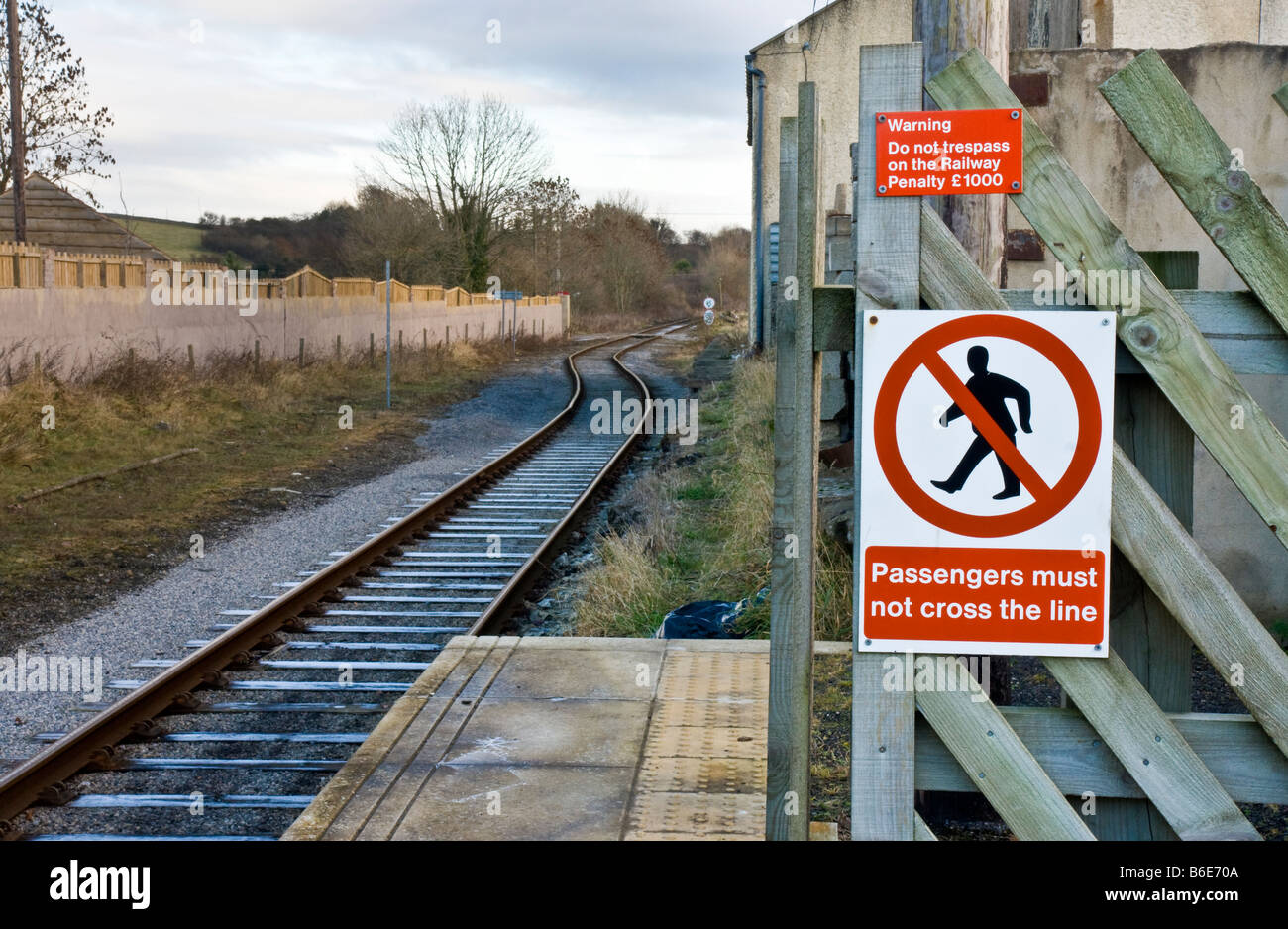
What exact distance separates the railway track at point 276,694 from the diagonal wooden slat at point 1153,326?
3.64 metres

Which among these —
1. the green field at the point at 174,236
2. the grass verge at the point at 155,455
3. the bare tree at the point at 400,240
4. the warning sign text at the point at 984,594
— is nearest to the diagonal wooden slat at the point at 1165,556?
the warning sign text at the point at 984,594

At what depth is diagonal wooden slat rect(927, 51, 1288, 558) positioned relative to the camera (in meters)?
2.58

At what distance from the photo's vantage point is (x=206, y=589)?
9.05m

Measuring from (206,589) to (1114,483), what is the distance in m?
7.66

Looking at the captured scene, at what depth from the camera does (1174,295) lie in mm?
2676

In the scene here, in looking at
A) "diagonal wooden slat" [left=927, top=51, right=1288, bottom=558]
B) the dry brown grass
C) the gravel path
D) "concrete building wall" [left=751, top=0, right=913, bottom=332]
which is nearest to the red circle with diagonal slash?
"diagonal wooden slat" [left=927, top=51, right=1288, bottom=558]

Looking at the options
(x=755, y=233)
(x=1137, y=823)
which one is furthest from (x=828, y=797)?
(x=755, y=233)

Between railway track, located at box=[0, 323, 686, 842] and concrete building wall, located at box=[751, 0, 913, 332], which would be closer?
railway track, located at box=[0, 323, 686, 842]

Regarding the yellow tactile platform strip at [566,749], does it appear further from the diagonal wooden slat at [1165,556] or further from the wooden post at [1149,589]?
the diagonal wooden slat at [1165,556]

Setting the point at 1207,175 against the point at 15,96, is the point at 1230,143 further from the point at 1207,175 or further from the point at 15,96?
the point at 15,96

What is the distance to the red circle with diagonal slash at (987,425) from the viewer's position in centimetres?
256

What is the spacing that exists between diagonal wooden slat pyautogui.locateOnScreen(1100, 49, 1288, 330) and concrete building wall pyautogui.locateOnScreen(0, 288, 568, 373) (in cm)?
1650

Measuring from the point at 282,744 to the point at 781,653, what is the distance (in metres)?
3.80

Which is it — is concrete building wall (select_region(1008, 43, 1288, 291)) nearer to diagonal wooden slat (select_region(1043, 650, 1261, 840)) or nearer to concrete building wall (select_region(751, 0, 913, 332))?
diagonal wooden slat (select_region(1043, 650, 1261, 840))
